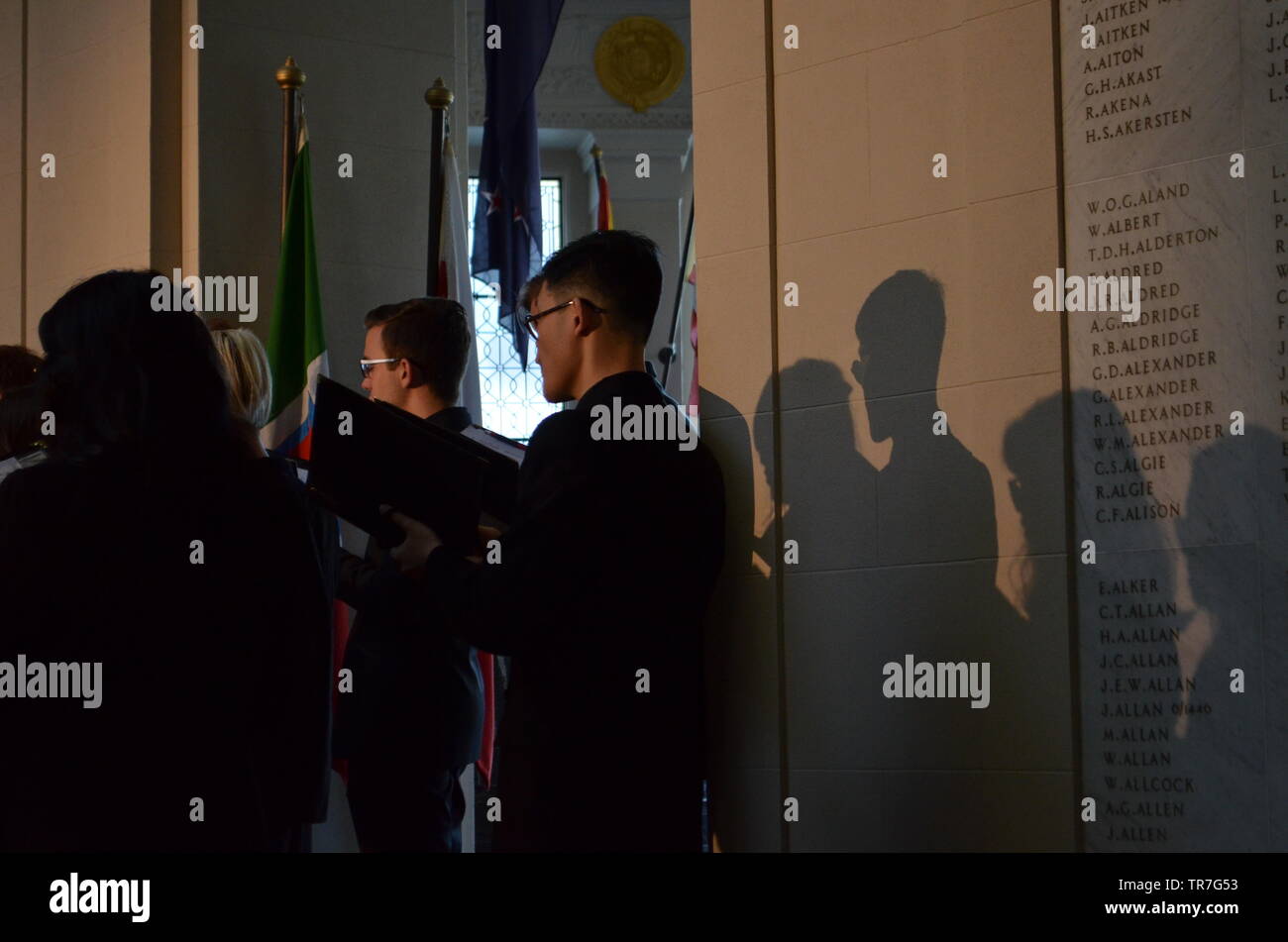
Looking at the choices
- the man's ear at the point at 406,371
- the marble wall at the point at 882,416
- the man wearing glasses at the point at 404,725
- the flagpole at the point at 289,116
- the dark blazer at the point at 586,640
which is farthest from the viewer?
the flagpole at the point at 289,116

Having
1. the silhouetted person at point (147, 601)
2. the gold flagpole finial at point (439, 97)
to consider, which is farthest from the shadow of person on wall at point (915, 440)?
the gold flagpole finial at point (439, 97)

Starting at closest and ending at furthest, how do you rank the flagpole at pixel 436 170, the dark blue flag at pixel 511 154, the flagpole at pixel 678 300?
the flagpole at pixel 678 300
the dark blue flag at pixel 511 154
the flagpole at pixel 436 170

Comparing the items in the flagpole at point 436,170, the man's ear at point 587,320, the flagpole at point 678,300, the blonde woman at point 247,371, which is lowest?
the blonde woman at point 247,371

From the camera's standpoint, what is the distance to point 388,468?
3148 mm

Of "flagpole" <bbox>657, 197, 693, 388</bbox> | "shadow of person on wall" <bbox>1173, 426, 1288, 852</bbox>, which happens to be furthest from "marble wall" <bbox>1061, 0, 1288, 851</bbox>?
"flagpole" <bbox>657, 197, 693, 388</bbox>

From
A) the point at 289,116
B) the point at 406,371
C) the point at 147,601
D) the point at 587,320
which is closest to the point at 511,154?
the point at 289,116

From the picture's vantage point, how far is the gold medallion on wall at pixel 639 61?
1318 cm

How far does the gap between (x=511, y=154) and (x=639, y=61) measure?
7.84 meters

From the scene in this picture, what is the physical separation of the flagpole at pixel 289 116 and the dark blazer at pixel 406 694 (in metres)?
2.20

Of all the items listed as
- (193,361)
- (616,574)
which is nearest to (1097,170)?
(616,574)

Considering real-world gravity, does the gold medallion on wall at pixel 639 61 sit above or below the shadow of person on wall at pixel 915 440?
above

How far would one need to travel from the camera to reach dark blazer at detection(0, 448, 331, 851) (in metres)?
2.30

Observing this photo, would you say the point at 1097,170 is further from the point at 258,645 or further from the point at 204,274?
the point at 204,274

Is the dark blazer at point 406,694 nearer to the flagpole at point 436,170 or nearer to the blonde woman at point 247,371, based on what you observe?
the blonde woman at point 247,371
